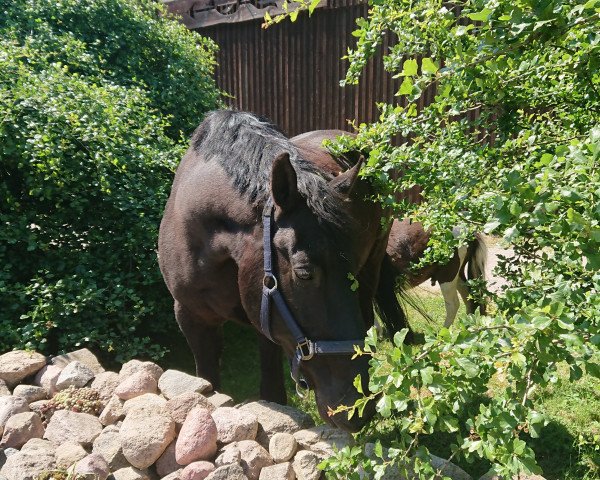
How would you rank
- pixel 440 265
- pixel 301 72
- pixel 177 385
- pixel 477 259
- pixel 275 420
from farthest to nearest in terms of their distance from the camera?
pixel 301 72, pixel 477 259, pixel 440 265, pixel 177 385, pixel 275 420

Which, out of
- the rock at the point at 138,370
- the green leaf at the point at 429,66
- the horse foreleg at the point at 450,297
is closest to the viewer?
the green leaf at the point at 429,66

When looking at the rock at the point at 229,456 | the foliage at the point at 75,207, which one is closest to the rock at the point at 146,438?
the rock at the point at 229,456

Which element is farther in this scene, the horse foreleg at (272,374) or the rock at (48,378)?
the horse foreleg at (272,374)

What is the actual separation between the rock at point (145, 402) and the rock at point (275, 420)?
1.37ft

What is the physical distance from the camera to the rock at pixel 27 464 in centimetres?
244

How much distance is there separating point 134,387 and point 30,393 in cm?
70

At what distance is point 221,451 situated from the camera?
8.33 feet

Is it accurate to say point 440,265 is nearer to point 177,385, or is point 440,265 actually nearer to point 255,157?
point 255,157

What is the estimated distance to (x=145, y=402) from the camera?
2.77 metres

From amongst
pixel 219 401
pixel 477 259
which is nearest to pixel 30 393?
pixel 219 401

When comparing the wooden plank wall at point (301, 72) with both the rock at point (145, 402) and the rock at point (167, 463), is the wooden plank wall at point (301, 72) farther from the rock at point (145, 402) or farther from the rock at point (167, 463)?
the rock at point (167, 463)

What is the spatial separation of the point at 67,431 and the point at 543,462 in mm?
2569

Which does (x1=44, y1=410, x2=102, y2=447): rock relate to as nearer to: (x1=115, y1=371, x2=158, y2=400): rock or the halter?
(x1=115, y1=371, x2=158, y2=400): rock

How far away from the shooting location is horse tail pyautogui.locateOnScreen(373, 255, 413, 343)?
3.75 meters
